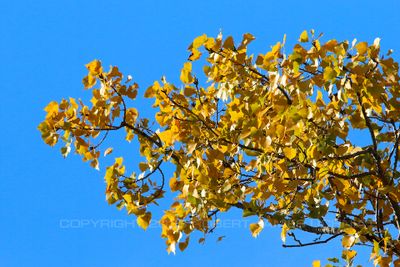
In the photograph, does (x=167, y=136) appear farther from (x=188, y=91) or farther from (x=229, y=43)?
(x=229, y=43)

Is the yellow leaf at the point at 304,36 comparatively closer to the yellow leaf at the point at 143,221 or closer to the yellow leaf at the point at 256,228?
the yellow leaf at the point at 256,228

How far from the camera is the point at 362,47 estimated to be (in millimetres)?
3688

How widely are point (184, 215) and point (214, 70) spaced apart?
1.05m

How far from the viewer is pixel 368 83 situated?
3674 millimetres

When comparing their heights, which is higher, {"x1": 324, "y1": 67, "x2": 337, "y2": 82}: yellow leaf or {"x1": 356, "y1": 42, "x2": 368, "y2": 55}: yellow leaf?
{"x1": 356, "y1": 42, "x2": 368, "y2": 55}: yellow leaf

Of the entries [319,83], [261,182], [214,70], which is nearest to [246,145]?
[261,182]

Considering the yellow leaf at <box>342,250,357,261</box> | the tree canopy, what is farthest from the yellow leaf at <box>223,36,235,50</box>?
the yellow leaf at <box>342,250,357,261</box>

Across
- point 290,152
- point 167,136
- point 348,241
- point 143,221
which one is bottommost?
point 348,241

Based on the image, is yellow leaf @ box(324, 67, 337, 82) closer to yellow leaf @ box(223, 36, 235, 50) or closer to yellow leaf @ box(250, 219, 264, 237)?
yellow leaf @ box(223, 36, 235, 50)

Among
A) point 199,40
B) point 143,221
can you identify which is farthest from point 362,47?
point 143,221

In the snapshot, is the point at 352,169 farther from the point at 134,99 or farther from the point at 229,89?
the point at 134,99

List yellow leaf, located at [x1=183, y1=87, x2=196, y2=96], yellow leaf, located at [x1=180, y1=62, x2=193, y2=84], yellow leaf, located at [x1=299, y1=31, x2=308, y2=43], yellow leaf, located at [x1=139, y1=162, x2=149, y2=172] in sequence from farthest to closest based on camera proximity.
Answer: yellow leaf, located at [x1=139, y1=162, x2=149, y2=172]
yellow leaf, located at [x1=183, y1=87, x2=196, y2=96]
yellow leaf, located at [x1=180, y1=62, x2=193, y2=84]
yellow leaf, located at [x1=299, y1=31, x2=308, y2=43]

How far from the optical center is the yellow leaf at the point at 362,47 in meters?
3.68

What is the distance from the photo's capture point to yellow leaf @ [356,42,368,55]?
12.1 ft
